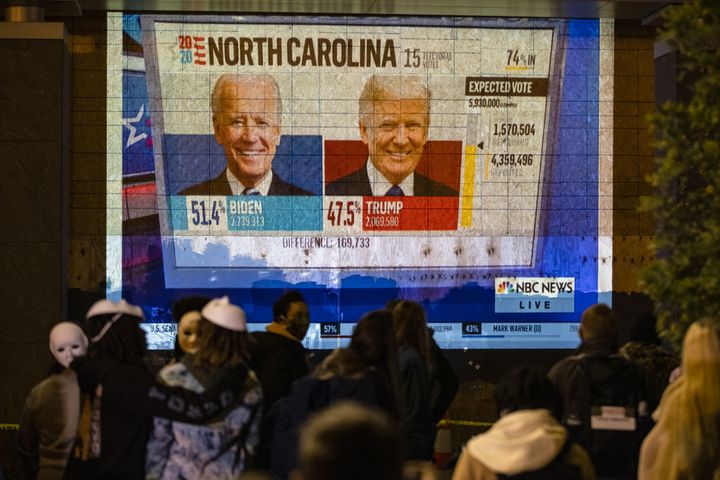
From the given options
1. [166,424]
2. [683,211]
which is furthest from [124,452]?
[683,211]

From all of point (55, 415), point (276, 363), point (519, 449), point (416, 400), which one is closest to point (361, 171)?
point (276, 363)

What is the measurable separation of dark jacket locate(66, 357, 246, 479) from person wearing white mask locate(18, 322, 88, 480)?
2.12 ft

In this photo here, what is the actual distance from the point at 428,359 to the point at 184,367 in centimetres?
197

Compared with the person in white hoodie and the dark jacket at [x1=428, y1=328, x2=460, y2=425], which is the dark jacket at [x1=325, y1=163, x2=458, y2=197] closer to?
the dark jacket at [x1=428, y1=328, x2=460, y2=425]

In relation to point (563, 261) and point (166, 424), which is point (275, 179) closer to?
point (563, 261)

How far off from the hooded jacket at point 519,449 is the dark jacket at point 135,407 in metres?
1.08

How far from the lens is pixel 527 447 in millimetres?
3943

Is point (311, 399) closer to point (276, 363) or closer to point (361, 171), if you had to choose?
point (276, 363)

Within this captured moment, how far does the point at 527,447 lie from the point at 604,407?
1.83 metres

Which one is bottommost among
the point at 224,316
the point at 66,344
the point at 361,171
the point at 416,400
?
the point at 416,400

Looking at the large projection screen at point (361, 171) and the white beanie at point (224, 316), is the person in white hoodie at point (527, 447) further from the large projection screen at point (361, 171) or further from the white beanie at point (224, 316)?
the large projection screen at point (361, 171)

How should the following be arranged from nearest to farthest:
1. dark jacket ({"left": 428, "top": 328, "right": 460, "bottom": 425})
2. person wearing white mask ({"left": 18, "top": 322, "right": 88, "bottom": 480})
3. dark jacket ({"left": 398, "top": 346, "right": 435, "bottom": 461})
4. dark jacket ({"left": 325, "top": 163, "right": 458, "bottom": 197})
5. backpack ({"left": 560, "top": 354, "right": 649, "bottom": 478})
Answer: person wearing white mask ({"left": 18, "top": 322, "right": 88, "bottom": 480})
backpack ({"left": 560, "top": 354, "right": 649, "bottom": 478})
dark jacket ({"left": 398, "top": 346, "right": 435, "bottom": 461})
dark jacket ({"left": 428, "top": 328, "right": 460, "bottom": 425})
dark jacket ({"left": 325, "top": 163, "right": 458, "bottom": 197})

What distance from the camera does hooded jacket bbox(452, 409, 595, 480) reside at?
394cm

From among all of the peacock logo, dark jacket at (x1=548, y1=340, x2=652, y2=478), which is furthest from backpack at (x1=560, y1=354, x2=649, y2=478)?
the peacock logo
